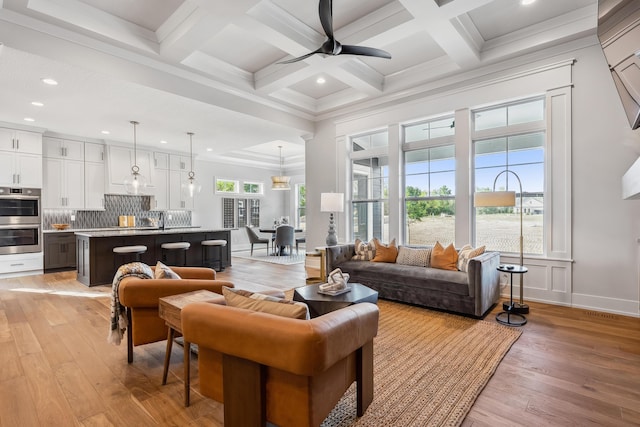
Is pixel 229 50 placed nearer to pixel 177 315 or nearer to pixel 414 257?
pixel 177 315

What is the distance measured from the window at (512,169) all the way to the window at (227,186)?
7.86 metres

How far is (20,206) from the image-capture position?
6.25m

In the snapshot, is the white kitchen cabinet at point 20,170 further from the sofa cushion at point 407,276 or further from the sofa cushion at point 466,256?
the sofa cushion at point 466,256

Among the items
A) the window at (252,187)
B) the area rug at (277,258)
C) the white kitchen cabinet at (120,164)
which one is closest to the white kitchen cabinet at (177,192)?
the white kitchen cabinet at (120,164)

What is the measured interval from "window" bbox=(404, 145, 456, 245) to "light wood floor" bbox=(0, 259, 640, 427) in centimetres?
190

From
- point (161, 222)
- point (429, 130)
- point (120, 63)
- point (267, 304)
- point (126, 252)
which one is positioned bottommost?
point (126, 252)

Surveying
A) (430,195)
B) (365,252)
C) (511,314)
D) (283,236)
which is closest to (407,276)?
(365,252)

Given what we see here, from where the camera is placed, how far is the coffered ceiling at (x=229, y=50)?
3455mm

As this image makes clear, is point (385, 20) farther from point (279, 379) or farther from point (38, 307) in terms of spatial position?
point (38, 307)

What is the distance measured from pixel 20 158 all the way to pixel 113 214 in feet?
7.22

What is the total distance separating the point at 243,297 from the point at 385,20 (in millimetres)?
3492

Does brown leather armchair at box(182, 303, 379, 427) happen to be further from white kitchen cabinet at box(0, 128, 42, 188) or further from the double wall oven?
white kitchen cabinet at box(0, 128, 42, 188)

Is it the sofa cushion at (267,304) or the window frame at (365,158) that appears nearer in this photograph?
the sofa cushion at (267,304)

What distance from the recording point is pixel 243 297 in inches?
71.8
